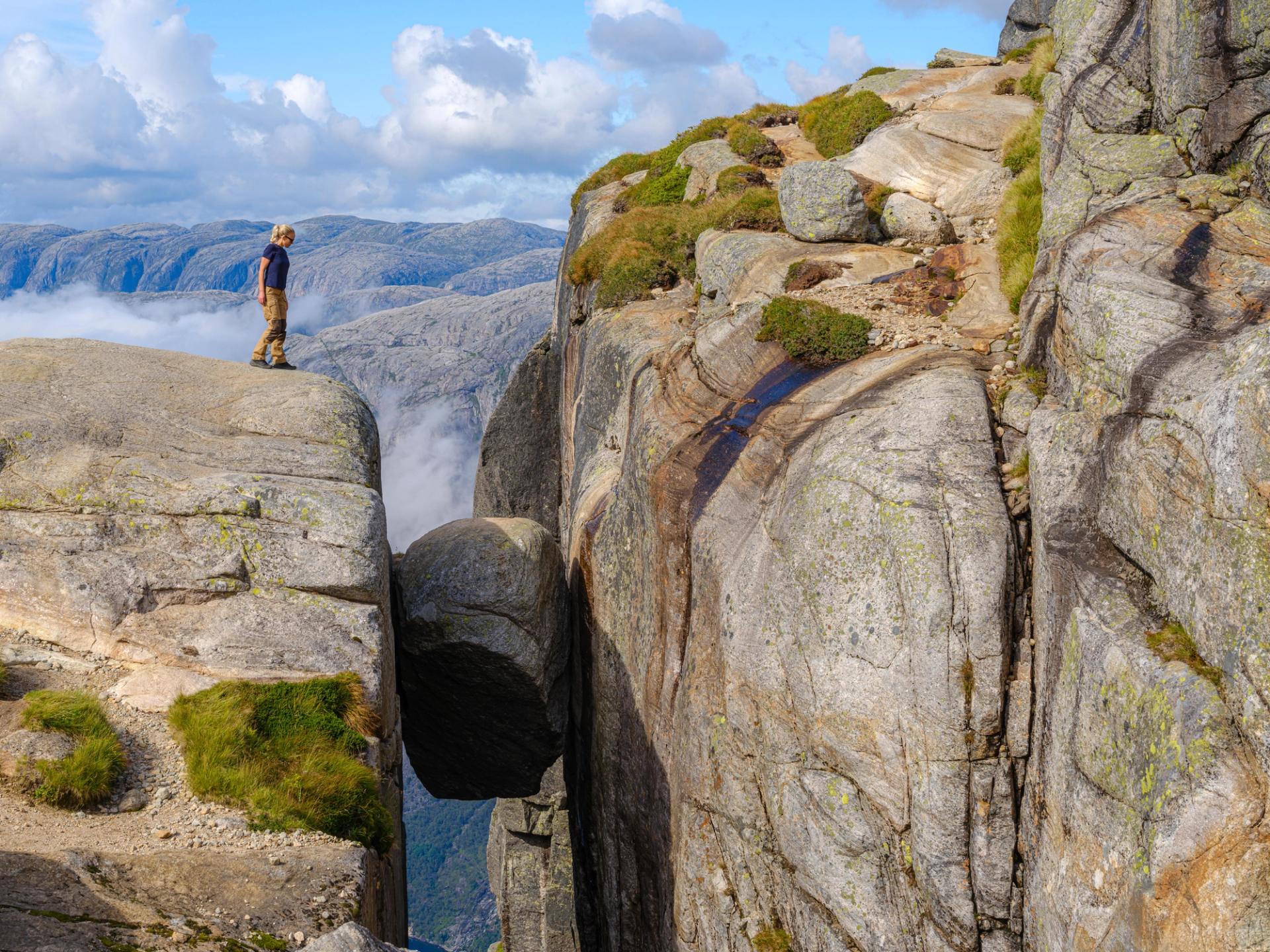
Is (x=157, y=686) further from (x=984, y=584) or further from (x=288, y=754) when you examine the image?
(x=984, y=584)

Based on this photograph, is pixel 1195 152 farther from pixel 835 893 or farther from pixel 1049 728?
pixel 835 893

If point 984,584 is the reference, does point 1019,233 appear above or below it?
above

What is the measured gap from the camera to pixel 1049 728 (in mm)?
14180

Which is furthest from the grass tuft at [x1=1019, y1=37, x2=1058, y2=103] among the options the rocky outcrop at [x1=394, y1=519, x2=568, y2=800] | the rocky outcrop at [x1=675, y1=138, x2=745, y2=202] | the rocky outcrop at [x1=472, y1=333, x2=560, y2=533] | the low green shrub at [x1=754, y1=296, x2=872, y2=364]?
the rocky outcrop at [x1=394, y1=519, x2=568, y2=800]

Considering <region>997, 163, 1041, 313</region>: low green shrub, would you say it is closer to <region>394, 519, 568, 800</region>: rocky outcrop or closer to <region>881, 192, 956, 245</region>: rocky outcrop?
<region>881, 192, 956, 245</region>: rocky outcrop

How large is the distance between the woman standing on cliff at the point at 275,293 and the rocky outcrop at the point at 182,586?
403 centimetres

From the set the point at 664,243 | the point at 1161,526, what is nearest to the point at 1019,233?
the point at 1161,526

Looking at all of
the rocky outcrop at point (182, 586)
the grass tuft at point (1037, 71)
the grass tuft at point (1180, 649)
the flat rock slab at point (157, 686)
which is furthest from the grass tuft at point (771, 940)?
the grass tuft at point (1037, 71)

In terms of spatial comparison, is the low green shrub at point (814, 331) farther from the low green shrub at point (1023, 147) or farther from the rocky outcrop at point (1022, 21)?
the rocky outcrop at point (1022, 21)

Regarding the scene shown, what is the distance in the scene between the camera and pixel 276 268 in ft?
81.1

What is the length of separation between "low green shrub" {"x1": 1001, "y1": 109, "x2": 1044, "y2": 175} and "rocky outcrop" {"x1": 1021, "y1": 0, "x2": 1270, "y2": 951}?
835cm

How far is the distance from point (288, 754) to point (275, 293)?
14651mm

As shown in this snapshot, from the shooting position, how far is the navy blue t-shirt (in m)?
24.5

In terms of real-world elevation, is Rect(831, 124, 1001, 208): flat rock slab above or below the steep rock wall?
above
